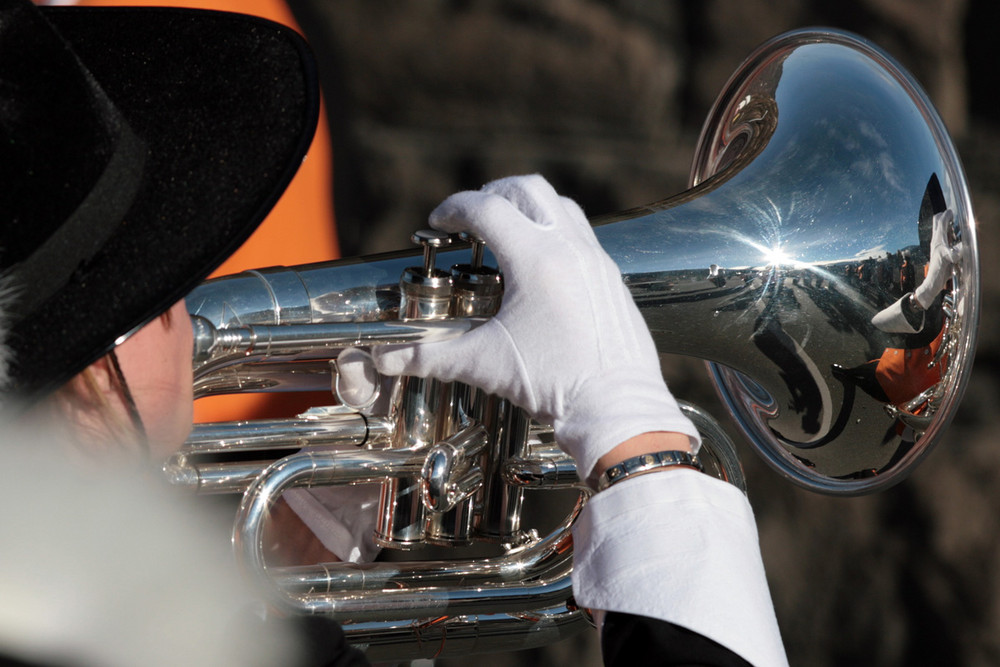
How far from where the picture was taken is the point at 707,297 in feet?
3.46

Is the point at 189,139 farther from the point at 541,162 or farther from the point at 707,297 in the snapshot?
the point at 541,162

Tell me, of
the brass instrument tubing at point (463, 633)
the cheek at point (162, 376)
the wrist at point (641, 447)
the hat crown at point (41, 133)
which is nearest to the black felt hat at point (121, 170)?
the hat crown at point (41, 133)

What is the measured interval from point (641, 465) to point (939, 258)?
0.49m

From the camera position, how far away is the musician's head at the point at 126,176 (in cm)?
55

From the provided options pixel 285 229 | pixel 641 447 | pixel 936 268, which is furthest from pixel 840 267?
pixel 285 229

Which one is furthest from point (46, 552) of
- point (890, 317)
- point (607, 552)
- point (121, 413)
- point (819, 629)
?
point (819, 629)

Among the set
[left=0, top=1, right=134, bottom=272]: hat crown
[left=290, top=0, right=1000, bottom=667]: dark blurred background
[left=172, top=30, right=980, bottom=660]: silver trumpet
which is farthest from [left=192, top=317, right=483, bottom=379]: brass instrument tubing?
[left=290, top=0, right=1000, bottom=667]: dark blurred background

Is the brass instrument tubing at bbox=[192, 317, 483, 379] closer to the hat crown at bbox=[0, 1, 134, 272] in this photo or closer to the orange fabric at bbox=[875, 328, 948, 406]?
the hat crown at bbox=[0, 1, 134, 272]

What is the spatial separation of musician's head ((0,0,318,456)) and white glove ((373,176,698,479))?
0.89 feet

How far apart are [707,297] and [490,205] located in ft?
0.93

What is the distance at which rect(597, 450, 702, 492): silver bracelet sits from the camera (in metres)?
0.83

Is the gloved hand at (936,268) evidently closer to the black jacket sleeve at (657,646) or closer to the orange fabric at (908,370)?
the orange fabric at (908,370)

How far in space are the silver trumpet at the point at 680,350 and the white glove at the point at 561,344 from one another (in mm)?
52

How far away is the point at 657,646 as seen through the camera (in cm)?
75
